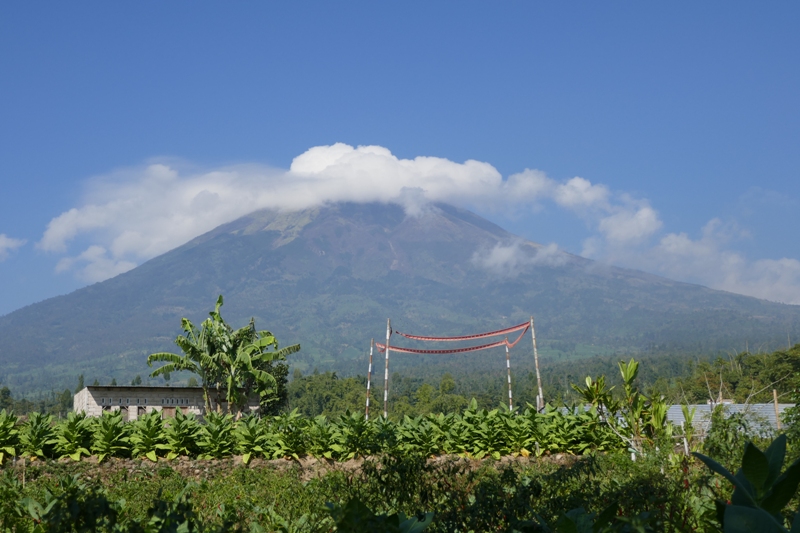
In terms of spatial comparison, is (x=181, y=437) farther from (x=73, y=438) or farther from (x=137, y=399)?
(x=137, y=399)

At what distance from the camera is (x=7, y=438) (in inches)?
462

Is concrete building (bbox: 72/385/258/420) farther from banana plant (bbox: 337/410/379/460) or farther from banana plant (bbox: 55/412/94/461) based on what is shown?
banana plant (bbox: 337/410/379/460)

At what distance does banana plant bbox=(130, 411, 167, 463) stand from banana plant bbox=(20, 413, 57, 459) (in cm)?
130

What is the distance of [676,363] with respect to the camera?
13162 centimetres

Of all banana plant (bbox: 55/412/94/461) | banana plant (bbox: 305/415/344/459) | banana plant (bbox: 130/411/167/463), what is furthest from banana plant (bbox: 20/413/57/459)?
banana plant (bbox: 305/415/344/459)

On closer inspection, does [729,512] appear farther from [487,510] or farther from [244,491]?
[244,491]

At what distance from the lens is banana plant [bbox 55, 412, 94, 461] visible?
11.8 m

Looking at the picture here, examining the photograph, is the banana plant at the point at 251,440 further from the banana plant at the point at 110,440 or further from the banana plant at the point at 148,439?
the banana plant at the point at 110,440

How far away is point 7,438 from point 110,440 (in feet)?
5.39

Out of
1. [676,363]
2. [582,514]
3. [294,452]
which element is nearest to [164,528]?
[582,514]

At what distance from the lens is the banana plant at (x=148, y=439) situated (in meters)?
12.0

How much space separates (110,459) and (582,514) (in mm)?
11163

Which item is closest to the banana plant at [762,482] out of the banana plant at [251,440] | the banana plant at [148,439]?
the banana plant at [251,440]

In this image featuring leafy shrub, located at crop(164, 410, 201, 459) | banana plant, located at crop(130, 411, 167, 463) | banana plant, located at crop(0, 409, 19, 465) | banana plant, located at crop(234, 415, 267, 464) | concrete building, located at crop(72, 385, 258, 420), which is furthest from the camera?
concrete building, located at crop(72, 385, 258, 420)
